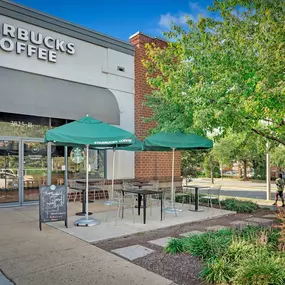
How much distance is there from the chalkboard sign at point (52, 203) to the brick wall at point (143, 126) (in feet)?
22.4

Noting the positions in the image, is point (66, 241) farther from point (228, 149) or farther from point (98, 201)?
point (228, 149)

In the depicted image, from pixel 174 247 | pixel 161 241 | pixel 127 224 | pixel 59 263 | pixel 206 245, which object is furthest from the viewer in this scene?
pixel 127 224

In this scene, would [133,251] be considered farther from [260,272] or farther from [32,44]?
[32,44]

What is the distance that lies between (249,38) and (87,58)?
22.1 ft

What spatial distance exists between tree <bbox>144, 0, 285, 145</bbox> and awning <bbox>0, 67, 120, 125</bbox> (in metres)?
3.28

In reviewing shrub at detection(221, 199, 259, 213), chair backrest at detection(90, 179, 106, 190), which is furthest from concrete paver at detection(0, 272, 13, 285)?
chair backrest at detection(90, 179, 106, 190)

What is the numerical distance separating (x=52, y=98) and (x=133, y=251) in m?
7.46

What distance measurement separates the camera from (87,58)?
12609mm

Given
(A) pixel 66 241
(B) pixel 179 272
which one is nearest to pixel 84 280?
(B) pixel 179 272

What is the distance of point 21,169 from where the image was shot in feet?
35.9

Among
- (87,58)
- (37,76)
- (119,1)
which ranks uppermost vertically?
(119,1)

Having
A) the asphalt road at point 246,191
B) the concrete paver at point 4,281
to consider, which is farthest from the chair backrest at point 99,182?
the asphalt road at point 246,191

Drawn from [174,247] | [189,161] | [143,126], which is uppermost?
Result: [143,126]

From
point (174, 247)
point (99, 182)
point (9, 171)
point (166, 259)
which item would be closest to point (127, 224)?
point (174, 247)
